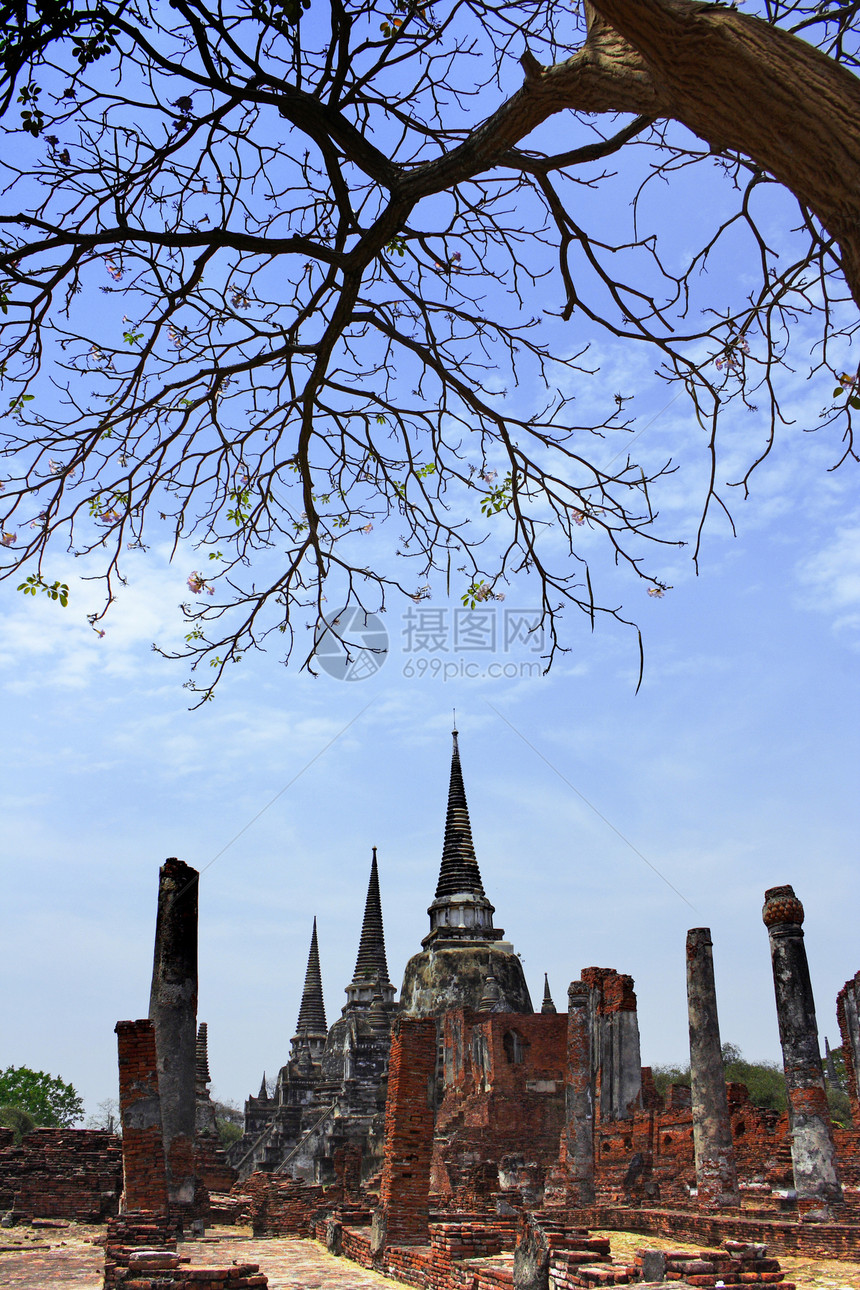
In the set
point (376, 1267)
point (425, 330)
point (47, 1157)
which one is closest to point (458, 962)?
point (47, 1157)

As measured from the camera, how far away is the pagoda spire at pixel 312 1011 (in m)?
44.3

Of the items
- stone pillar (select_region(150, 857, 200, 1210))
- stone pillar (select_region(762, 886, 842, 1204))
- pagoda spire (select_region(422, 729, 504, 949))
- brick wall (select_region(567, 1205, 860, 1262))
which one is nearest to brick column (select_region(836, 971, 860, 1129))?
stone pillar (select_region(762, 886, 842, 1204))

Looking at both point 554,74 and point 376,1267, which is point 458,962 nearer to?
point 376,1267

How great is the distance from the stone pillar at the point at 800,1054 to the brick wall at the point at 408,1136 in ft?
16.4

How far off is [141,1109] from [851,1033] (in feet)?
46.3

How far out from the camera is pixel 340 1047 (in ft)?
122

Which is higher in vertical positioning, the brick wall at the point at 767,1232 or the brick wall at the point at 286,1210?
the brick wall at the point at 767,1232

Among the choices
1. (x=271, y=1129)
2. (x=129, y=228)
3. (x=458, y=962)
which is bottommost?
(x=271, y=1129)

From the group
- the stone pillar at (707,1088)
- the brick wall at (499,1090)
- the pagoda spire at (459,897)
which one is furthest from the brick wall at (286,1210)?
the pagoda spire at (459,897)

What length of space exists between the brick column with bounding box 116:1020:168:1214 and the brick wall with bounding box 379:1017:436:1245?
2453 millimetres

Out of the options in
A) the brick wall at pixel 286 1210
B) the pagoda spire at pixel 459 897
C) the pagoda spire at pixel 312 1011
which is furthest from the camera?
the pagoda spire at pixel 312 1011

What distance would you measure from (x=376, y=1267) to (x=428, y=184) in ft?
34.5

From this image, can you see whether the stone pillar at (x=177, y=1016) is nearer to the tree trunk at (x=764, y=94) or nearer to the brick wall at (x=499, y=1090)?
the tree trunk at (x=764, y=94)

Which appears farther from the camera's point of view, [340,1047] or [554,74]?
[340,1047]
